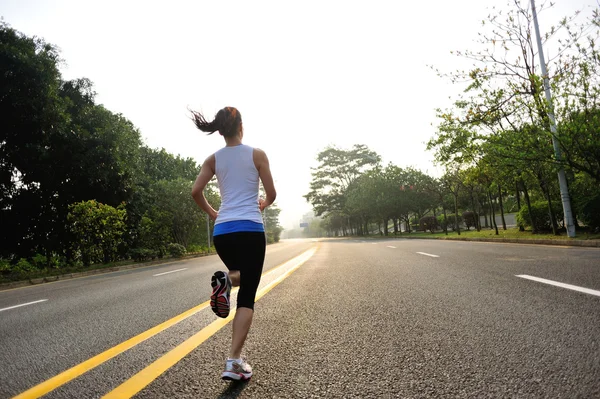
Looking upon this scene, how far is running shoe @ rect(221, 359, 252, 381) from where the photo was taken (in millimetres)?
2354

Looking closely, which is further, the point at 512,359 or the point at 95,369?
the point at 95,369

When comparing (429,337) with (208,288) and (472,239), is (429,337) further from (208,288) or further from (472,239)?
(472,239)

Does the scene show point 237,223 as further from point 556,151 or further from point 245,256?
point 556,151

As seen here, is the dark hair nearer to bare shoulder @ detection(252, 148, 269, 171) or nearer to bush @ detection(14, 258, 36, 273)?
bare shoulder @ detection(252, 148, 269, 171)

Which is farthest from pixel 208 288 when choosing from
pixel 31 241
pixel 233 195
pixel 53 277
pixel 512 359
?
pixel 31 241

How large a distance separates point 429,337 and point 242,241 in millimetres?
1839

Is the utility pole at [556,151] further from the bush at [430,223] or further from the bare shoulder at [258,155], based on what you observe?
the bush at [430,223]

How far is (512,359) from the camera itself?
2543mm

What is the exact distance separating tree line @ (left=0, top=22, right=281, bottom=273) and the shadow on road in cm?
1793

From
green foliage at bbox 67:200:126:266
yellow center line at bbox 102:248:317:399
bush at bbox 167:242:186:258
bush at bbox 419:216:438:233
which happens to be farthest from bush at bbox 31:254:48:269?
bush at bbox 419:216:438:233

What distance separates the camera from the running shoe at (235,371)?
7.72 feet

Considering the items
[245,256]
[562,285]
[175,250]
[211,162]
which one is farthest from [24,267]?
[562,285]

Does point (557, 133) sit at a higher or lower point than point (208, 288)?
higher

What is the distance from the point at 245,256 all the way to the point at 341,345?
122 cm
